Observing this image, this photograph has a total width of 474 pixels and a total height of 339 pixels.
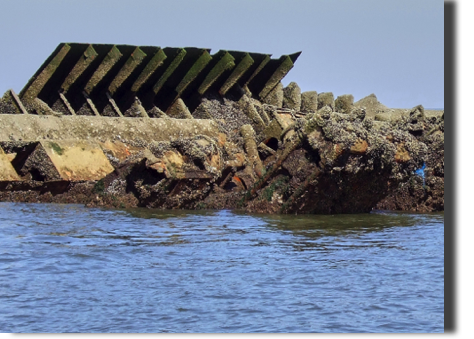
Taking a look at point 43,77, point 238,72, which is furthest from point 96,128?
point 238,72

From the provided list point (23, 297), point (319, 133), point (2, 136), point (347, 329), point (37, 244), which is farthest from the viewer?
point (2, 136)

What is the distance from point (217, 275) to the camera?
625cm

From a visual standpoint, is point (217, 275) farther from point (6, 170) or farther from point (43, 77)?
point (43, 77)

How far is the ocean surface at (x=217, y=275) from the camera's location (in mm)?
4848

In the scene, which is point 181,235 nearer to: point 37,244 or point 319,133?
point 37,244

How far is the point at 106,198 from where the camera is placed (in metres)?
11.4

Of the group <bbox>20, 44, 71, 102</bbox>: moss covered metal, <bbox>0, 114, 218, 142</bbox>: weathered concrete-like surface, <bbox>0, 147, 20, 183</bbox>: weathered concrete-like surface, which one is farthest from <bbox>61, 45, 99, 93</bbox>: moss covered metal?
<bbox>0, 147, 20, 183</bbox>: weathered concrete-like surface

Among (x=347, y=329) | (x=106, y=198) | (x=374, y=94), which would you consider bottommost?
(x=347, y=329)

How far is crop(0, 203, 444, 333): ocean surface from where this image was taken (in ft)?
15.9

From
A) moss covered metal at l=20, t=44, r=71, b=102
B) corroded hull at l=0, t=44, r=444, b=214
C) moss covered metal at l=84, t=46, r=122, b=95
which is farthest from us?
moss covered metal at l=84, t=46, r=122, b=95

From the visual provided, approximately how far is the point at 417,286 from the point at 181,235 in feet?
10.6

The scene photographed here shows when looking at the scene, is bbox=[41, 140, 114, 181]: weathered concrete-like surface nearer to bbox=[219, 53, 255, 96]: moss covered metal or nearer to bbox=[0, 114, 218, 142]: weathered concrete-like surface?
bbox=[0, 114, 218, 142]: weathered concrete-like surface

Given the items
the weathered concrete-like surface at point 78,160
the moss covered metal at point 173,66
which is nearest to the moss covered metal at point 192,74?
the moss covered metal at point 173,66

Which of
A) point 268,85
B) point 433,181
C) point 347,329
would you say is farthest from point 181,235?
point 268,85
